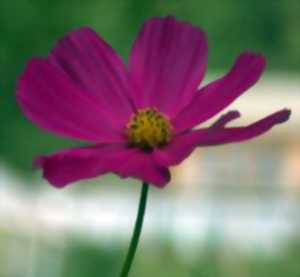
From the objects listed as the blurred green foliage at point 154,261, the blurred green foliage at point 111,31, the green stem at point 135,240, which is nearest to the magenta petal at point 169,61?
the green stem at point 135,240

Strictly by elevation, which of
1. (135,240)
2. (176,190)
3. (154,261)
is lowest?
(135,240)

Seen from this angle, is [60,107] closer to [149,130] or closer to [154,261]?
[149,130]

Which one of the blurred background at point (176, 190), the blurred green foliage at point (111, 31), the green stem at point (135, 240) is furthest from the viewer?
the blurred green foliage at point (111, 31)

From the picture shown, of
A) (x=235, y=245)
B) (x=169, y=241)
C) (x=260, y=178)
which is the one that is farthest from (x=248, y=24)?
(x=169, y=241)

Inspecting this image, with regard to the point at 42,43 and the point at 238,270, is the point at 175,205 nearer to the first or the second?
the point at 238,270

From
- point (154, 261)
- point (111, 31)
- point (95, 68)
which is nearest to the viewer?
point (95, 68)

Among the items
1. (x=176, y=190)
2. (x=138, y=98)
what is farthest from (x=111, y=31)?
(x=138, y=98)

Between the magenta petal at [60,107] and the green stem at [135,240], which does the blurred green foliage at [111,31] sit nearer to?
the magenta petal at [60,107]
